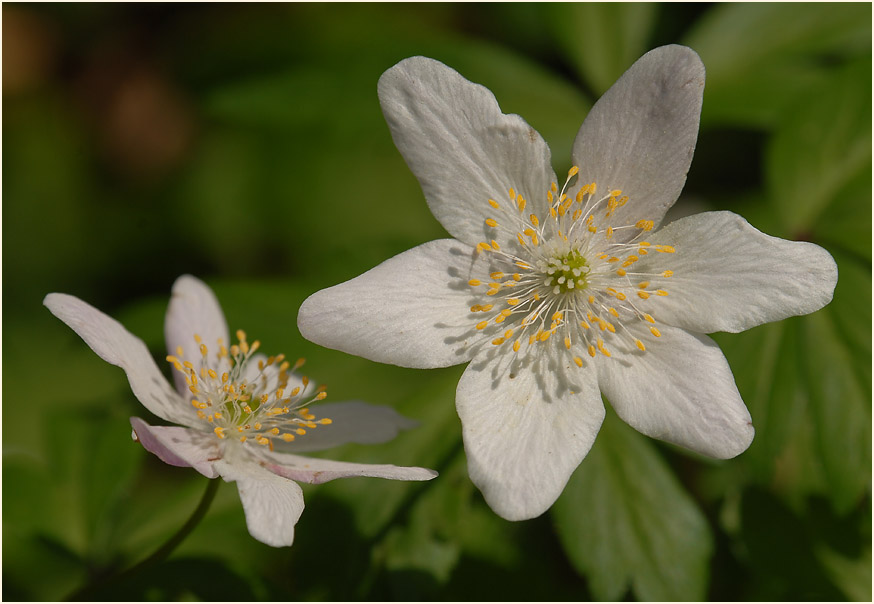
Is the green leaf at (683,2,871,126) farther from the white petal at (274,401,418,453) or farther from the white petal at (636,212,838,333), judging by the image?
the white petal at (274,401,418,453)

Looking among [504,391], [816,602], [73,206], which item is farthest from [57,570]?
[816,602]

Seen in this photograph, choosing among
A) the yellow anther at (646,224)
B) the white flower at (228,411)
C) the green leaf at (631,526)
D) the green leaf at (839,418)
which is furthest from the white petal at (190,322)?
the green leaf at (839,418)

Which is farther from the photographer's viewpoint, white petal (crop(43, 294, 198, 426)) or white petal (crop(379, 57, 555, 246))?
white petal (crop(379, 57, 555, 246))

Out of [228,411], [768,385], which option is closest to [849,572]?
[768,385]

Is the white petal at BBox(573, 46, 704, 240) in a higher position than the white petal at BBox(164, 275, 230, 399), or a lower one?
higher

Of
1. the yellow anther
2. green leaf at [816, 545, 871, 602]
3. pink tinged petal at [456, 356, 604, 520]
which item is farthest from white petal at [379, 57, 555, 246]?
green leaf at [816, 545, 871, 602]

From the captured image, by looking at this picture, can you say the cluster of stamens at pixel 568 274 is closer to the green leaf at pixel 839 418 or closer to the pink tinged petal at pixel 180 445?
the green leaf at pixel 839 418

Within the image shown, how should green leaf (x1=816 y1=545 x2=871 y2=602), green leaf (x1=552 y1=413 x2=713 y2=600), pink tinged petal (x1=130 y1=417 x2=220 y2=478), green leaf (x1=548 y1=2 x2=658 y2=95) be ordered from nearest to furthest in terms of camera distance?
1. pink tinged petal (x1=130 y1=417 x2=220 y2=478)
2. green leaf (x1=552 y1=413 x2=713 y2=600)
3. green leaf (x1=816 y1=545 x2=871 y2=602)
4. green leaf (x1=548 y1=2 x2=658 y2=95)
